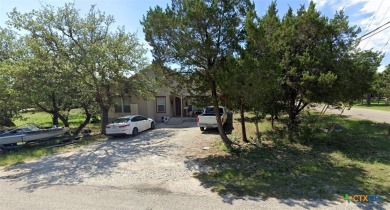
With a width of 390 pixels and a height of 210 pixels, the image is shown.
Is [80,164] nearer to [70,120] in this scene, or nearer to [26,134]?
[26,134]

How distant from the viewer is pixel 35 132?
12.7 m

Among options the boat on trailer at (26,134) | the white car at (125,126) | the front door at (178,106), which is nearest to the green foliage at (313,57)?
the white car at (125,126)

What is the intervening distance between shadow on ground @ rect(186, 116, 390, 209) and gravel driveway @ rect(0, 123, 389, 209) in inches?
10.9

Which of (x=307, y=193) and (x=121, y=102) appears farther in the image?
(x=121, y=102)

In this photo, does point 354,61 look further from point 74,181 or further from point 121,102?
point 121,102

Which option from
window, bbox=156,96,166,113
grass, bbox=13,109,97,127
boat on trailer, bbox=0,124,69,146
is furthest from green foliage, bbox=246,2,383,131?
grass, bbox=13,109,97,127

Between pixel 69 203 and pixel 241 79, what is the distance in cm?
546

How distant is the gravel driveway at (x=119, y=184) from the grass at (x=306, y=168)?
0.46 meters

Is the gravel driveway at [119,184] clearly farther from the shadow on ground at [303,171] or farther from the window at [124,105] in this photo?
the window at [124,105]

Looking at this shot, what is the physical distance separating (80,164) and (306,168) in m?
7.68

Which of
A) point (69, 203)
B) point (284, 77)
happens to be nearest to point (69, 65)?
point (69, 203)

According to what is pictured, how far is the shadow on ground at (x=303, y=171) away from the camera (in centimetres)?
494

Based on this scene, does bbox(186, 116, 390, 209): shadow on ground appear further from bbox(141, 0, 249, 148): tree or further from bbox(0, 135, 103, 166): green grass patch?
bbox(0, 135, 103, 166): green grass patch

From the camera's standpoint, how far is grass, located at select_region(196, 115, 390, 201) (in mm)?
5137
